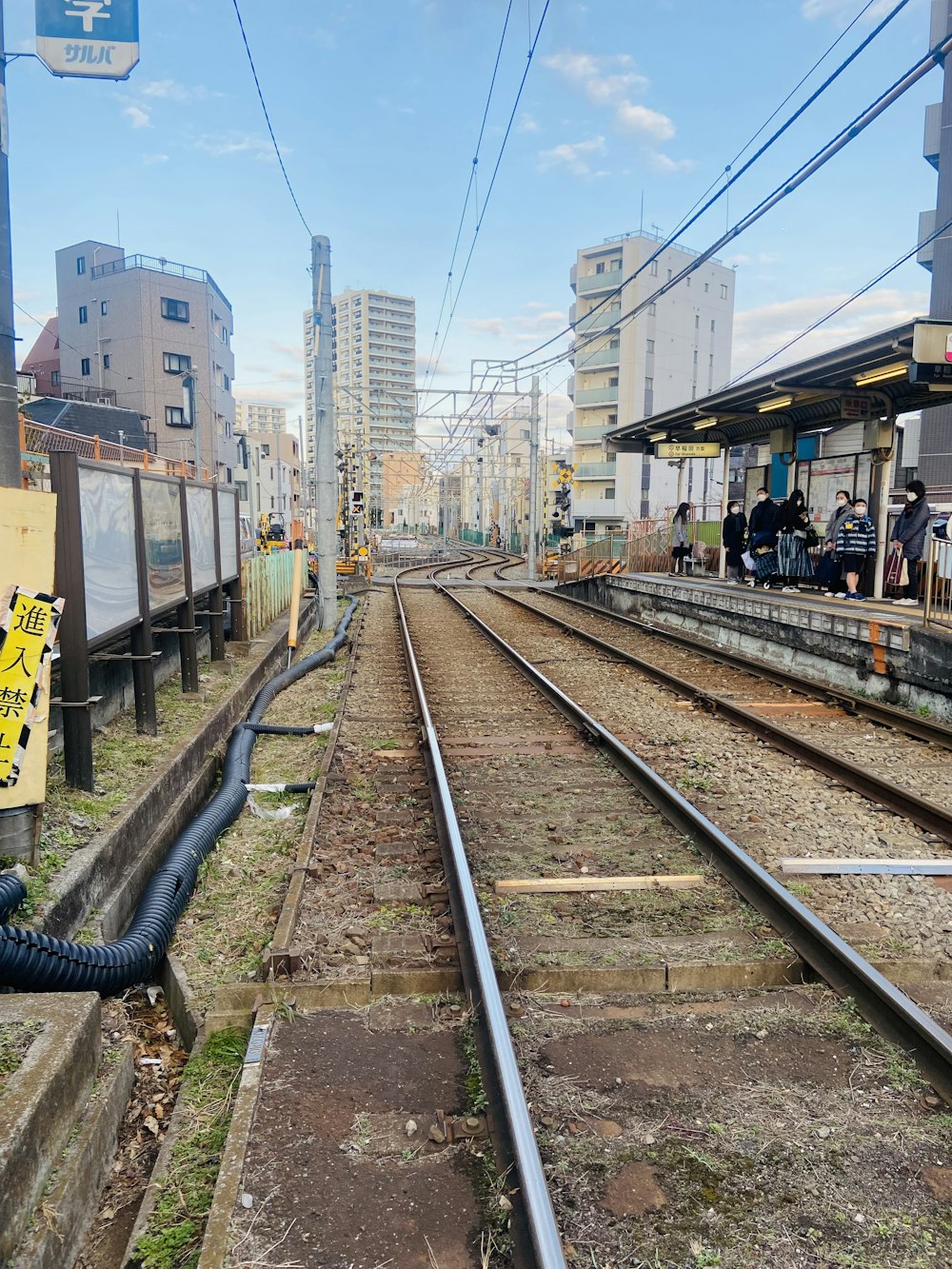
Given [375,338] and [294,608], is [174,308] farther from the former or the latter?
[375,338]

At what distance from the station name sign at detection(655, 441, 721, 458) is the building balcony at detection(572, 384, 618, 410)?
44399mm

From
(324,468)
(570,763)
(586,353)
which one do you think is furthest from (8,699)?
(586,353)

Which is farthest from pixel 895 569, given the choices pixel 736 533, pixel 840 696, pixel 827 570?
pixel 840 696

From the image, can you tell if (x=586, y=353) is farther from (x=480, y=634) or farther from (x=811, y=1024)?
(x=811, y=1024)

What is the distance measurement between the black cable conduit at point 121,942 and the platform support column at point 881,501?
11.6 m

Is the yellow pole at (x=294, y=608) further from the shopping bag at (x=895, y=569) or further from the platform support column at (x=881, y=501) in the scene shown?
the shopping bag at (x=895, y=569)

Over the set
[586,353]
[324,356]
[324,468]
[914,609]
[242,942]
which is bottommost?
[242,942]

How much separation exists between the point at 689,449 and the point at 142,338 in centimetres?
3954

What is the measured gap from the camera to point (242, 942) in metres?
4.48

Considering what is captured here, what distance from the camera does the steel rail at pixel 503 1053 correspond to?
2295 millimetres

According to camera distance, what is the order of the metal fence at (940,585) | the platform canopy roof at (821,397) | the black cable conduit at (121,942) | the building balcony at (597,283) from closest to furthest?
the black cable conduit at (121,942) < the metal fence at (940,585) < the platform canopy roof at (821,397) < the building balcony at (597,283)

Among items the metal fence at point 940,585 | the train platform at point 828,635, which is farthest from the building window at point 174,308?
the metal fence at point 940,585

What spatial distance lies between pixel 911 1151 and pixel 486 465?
4166 inches

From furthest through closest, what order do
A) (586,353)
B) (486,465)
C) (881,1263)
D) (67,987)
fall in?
1. (486,465)
2. (586,353)
3. (67,987)
4. (881,1263)
